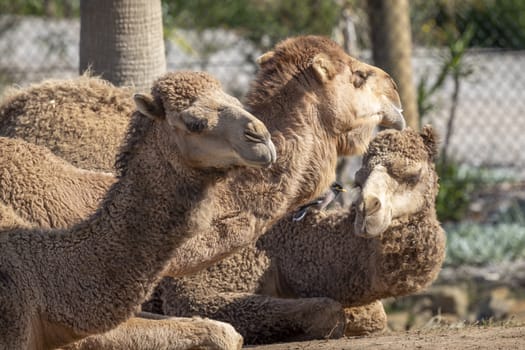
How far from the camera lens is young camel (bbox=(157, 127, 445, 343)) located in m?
5.49

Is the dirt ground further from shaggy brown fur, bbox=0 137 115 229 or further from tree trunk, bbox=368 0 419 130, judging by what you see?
tree trunk, bbox=368 0 419 130

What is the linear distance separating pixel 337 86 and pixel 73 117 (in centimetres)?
198

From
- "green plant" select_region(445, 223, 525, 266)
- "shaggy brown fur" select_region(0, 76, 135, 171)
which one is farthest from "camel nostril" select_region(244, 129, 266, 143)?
"green plant" select_region(445, 223, 525, 266)

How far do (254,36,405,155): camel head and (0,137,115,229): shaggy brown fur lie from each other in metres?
0.97

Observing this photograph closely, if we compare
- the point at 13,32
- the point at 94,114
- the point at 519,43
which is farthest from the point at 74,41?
the point at 94,114

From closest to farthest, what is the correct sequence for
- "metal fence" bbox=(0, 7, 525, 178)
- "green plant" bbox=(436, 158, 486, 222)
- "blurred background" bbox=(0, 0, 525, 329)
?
"blurred background" bbox=(0, 0, 525, 329) < "green plant" bbox=(436, 158, 486, 222) < "metal fence" bbox=(0, 7, 525, 178)

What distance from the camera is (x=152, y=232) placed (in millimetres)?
4344

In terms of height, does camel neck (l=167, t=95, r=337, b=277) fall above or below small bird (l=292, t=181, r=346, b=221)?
above

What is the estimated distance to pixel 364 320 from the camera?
20.0ft

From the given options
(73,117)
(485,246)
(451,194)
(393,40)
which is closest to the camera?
(73,117)

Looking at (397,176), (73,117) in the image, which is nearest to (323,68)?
(397,176)

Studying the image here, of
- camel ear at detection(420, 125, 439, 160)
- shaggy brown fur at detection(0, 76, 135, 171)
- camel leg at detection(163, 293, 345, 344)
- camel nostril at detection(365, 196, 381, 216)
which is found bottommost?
camel leg at detection(163, 293, 345, 344)

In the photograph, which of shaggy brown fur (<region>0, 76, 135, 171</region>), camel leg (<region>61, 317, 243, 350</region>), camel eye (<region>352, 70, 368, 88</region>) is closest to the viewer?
camel leg (<region>61, 317, 243, 350</region>)

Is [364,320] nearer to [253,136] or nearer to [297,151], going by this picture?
[297,151]
